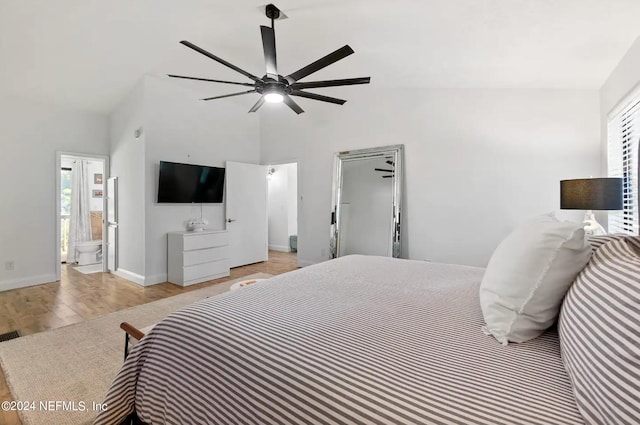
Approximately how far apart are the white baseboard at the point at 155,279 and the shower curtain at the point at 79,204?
10.0 feet

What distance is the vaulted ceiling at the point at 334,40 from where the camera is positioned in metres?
2.15

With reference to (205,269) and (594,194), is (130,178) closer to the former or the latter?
(205,269)

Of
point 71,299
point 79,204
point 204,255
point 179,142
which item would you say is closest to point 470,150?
point 204,255

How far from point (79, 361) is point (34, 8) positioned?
10.1 feet

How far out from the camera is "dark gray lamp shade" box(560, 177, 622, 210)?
2215mm

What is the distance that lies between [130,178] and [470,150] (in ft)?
15.9

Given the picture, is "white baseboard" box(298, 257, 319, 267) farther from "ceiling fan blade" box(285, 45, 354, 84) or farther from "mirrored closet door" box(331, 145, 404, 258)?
"ceiling fan blade" box(285, 45, 354, 84)

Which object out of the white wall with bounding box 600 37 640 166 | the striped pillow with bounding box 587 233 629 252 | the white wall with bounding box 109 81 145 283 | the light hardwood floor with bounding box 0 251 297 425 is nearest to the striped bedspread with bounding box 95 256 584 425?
the striped pillow with bounding box 587 233 629 252

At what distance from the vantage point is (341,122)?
15.5 feet

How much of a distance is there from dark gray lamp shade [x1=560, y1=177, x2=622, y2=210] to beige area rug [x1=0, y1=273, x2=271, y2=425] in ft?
12.0

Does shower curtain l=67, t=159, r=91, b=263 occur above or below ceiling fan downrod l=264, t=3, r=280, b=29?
below

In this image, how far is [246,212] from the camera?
18.0 ft

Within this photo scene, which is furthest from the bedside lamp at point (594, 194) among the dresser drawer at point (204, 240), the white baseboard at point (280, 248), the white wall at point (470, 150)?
the white baseboard at point (280, 248)

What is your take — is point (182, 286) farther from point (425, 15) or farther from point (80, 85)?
point (425, 15)
